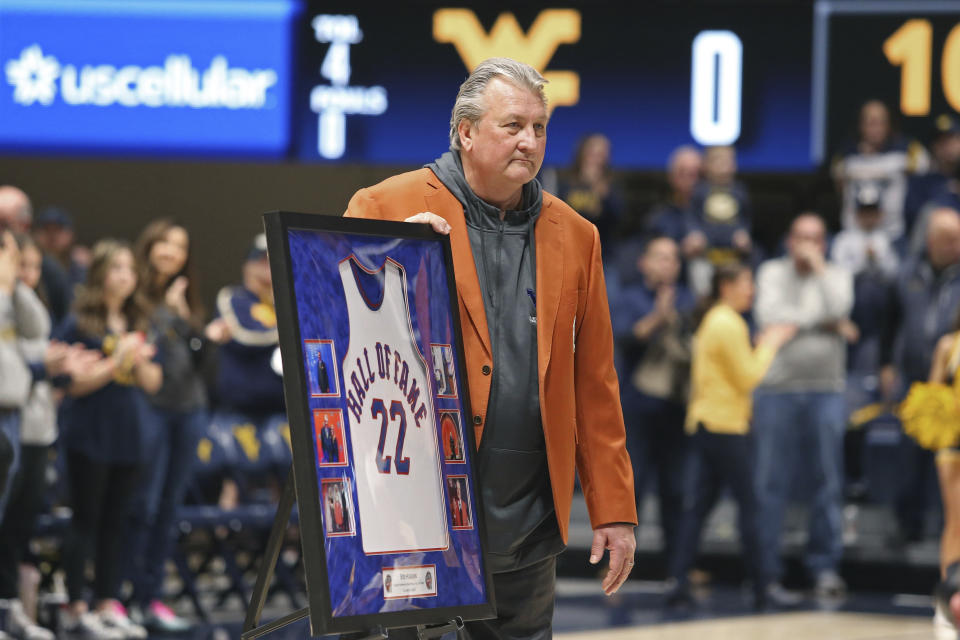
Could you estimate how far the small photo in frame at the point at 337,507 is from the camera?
284 cm

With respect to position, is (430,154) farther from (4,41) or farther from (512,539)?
(512,539)

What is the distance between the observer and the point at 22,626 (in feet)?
22.3

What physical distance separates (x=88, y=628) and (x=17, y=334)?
59.0 inches


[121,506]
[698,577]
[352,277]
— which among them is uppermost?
[352,277]

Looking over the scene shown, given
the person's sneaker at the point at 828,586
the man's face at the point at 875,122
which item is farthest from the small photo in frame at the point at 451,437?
the man's face at the point at 875,122

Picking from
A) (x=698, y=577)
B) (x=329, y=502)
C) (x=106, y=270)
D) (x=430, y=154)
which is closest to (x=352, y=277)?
(x=329, y=502)

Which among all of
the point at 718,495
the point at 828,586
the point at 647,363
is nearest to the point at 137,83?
the point at 647,363

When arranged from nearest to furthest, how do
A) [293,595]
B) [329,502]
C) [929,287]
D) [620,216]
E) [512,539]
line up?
[329,502] < [512,539] < [293,595] < [929,287] < [620,216]

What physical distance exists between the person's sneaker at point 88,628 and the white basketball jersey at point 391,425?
4.28m

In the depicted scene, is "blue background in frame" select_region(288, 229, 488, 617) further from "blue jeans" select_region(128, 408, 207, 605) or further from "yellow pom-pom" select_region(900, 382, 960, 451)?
"blue jeans" select_region(128, 408, 207, 605)

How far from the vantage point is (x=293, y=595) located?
8156mm

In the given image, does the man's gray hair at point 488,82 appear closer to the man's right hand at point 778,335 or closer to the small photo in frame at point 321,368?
the small photo in frame at point 321,368

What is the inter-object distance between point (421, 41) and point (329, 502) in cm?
824

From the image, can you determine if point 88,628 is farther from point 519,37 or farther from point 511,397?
point 519,37
